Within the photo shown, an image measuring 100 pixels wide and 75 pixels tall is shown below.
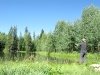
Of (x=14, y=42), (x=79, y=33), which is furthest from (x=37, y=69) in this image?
(x=14, y=42)

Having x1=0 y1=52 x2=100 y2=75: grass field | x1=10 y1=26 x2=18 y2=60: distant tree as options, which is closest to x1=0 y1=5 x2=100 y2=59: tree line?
x1=0 y1=52 x2=100 y2=75: grass field

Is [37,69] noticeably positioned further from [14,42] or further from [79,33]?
[14,42]

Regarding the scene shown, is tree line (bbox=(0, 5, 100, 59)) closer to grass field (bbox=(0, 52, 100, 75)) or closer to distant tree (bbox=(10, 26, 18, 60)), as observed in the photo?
grass field (bbox=(0, 52, 100, 75))

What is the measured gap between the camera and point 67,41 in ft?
266

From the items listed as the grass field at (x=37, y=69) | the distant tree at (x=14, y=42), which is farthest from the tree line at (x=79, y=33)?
the distant tree at (x=14, y=42)

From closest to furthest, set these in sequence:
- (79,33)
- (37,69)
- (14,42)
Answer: (37,69) → (79,33) → (14,42)

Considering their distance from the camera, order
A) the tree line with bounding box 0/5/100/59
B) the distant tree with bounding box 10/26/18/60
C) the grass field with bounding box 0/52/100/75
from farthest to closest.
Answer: the distant tree with bounding box 10/26/18/60 → the tree line with bounding box 0/5/100/59 → the grass field with bounding box 0/52/100/75

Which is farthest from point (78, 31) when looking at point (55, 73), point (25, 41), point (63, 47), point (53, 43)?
point (25, 41)

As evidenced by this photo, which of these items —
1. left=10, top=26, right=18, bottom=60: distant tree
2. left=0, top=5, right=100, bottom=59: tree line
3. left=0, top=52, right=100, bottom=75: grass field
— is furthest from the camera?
left=10, top=26, right=18, bottom=60: distant tree

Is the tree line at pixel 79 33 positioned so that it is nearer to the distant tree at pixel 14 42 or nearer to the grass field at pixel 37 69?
the grass field at pixel 37 69

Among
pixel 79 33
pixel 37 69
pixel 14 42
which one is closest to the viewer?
pixel 37 69

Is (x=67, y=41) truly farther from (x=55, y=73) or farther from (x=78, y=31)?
(x=55, y=73)

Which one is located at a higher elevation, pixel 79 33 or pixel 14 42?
pixel 14 42

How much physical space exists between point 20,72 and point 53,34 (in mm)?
87542
